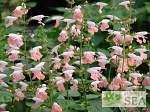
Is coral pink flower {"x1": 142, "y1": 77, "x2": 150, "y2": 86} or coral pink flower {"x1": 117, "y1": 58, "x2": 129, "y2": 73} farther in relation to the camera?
coral pink flower {"x1": 142, "y1": 77, "x2": 150, "y2": 86}

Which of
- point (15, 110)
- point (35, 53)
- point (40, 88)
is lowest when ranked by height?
point (15, 110)

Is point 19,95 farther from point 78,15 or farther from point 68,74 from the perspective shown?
point 78,15

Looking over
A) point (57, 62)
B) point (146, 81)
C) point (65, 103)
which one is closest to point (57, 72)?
point (57, 62)

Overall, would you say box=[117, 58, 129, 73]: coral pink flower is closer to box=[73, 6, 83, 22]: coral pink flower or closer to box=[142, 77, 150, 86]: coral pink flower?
box=[142, 77, 150, 86]: coral pink flower

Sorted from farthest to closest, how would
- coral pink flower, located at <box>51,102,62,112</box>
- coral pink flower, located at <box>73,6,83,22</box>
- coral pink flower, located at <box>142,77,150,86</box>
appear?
1. coral pink flower, located at <box>142,77,150,86</box>
2. coral pink flower, located at <box>73,6,83,22</box>
3. coral pink flower, located at <box>51,102,62,112</box>

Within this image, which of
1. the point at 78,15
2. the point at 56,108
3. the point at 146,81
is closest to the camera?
the point at 56,108

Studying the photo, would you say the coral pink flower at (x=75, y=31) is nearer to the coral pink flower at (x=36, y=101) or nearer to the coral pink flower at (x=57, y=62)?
the coral pink flower at (x=57, y=62)

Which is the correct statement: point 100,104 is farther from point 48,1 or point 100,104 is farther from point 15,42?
point 48,1

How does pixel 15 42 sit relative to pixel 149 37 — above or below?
above

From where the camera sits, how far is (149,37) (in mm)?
4082

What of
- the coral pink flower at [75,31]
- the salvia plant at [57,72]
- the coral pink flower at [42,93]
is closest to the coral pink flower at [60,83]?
the salvia plant at [57,72]

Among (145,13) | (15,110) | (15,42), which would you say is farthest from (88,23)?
(145,13)

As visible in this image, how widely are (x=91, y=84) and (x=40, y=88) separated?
295 millimetres

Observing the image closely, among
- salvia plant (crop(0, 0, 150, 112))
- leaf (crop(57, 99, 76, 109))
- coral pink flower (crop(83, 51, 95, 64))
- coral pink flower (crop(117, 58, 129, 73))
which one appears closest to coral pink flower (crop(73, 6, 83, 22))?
salvia plant (crop(0, 0, 150, 112))
